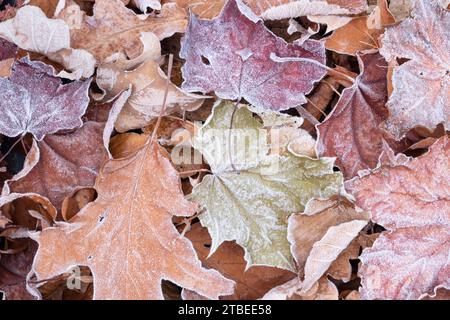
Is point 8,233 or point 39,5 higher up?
point 39,5

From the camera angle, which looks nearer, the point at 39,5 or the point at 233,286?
the point at 233,286

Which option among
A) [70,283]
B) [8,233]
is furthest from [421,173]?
[8,233]

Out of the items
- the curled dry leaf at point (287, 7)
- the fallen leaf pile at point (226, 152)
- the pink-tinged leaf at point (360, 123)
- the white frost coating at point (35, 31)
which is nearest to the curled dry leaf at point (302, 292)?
the fallen leaf pile at point (226, 152)

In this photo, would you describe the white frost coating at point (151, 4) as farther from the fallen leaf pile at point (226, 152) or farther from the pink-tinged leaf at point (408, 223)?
the pink-tinged leaf at point (408, 223)

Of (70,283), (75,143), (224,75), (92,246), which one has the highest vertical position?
(224,75)

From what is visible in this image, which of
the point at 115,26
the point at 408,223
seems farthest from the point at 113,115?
the point at 408,223

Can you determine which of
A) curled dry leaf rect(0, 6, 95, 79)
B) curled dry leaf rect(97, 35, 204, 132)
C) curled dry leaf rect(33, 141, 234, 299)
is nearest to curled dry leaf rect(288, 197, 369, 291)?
curled dry leaf rect(33, 141, 234, 299)
